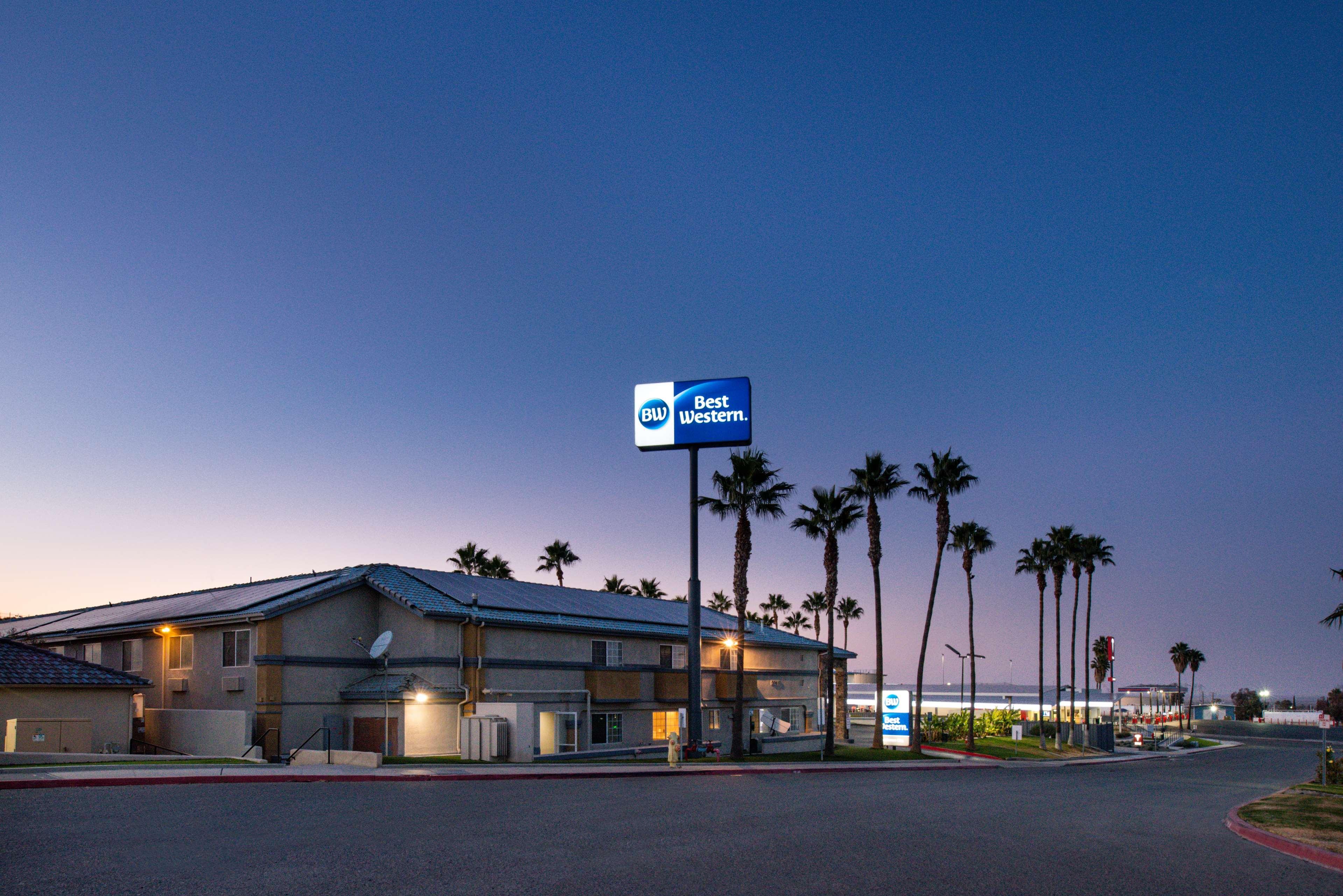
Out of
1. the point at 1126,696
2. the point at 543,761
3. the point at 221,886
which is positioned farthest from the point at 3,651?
the point at 1126,696

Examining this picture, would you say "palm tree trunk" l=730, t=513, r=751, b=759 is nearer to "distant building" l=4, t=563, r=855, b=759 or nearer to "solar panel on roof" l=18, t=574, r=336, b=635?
"distant building" l=4, t=563, r=855, b=759

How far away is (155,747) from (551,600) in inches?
670

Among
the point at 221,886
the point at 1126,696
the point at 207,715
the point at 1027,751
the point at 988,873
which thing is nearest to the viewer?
the point at 221,886

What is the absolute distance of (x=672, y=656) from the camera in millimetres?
48844

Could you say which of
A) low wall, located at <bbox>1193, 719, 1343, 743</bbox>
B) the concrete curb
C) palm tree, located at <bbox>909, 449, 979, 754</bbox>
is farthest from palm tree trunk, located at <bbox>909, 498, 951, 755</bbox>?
low wall, located at <bbox>1193, 719, 1343, 743</bbox>

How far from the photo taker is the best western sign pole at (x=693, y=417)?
4275cm

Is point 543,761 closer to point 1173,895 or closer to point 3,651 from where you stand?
point 3,651

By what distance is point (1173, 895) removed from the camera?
11.6m

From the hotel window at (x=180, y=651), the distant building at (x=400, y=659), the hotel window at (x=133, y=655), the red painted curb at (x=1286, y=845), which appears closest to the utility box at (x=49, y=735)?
the distant building at (x=400, y=659)

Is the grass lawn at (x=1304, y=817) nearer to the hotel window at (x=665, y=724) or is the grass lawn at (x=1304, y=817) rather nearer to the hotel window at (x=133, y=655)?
the hotel window at (x=665, y=724)

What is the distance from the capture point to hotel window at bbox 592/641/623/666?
4416 centimetres

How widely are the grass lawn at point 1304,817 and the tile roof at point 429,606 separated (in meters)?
26.1

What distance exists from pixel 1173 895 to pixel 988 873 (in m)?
2.06

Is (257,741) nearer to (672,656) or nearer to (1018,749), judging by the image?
(672,656)
